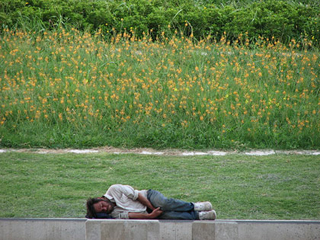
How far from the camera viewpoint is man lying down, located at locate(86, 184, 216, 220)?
16.3 feet

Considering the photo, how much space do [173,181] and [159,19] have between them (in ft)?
21.1

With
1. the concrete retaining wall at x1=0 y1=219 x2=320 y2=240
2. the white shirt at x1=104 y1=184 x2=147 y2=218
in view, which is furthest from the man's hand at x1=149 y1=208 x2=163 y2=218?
the concrete retaining wall at x1=0 y1=219 x2=320 y2=240

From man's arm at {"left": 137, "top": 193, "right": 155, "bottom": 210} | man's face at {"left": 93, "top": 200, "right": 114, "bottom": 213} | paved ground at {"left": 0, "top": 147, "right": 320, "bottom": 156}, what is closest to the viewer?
man's face at {"left": 93, "top": 200, "right": 114, "bottom": 213}

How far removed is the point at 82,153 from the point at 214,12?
6282mm

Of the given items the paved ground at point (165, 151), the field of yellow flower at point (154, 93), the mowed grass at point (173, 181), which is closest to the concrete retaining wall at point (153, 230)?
the mowed grass at point (173, 181)

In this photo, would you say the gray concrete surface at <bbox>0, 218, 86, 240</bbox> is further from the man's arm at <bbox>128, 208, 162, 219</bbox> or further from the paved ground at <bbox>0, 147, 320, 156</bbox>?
the paved ground at <bbox>0, 147, 320, 156</bbox>

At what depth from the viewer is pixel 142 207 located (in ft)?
17.1

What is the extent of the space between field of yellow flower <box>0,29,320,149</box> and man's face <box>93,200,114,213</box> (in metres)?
3.35

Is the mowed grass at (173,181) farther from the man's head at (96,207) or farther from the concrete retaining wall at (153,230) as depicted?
the concrete retaining wall at (153,230)

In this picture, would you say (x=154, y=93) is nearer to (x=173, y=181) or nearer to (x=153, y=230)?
(x=173, y=181)

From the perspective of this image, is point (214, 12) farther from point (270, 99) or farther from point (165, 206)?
point (165, 206)

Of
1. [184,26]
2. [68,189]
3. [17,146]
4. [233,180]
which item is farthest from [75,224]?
[184,26]

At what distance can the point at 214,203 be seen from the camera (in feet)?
19.3

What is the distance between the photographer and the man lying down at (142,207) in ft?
16.3
